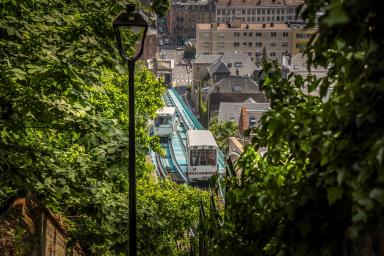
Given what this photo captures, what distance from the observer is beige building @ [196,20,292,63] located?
128250mm

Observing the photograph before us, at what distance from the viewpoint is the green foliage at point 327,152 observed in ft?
11.3

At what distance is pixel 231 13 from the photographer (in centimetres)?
15612

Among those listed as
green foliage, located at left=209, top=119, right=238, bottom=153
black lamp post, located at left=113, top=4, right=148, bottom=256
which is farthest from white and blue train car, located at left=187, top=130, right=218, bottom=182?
black lamp post, located at left=113, top=4, right=148, bottom=256

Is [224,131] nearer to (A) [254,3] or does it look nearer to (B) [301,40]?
(B) [301,40]

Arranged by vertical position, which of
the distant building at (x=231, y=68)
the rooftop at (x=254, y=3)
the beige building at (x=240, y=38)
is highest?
the rooftop at (x=254, y=3)

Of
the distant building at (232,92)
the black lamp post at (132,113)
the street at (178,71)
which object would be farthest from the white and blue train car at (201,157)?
the street at (178,71)

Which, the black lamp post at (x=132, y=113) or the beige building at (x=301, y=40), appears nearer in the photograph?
the beige building at (x=301, y=40)

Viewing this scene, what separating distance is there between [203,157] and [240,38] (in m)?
80.8

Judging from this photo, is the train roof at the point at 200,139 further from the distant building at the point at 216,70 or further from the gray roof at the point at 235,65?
the gray roof at the point at 235,65

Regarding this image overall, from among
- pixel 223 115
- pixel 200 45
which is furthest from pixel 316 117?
pixel 200 45

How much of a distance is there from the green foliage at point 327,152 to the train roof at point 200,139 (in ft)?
146

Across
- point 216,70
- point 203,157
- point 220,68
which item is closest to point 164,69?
point 216,70

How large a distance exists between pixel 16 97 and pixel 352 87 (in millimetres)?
5383

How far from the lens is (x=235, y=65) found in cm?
10194
